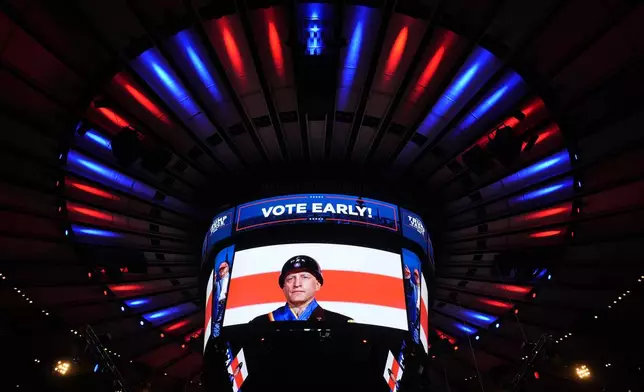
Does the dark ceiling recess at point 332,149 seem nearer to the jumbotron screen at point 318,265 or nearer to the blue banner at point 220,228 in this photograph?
the blue banner at point 220,228

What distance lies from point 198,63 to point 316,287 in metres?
5.00

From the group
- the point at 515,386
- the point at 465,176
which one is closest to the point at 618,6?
the point at 465,176

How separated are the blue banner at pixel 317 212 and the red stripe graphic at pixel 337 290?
1.41 m

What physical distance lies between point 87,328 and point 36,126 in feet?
27.5

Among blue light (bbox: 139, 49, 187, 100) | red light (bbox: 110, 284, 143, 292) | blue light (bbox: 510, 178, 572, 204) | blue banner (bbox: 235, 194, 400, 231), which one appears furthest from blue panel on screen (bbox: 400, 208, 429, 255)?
red light (bbox: 110, 284, 143, 292)

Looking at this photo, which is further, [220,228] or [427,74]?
[220,228]

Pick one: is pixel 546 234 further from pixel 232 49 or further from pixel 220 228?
pixel 232 49

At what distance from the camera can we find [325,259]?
841 centimetres

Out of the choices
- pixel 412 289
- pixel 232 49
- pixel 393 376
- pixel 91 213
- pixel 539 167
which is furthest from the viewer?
pixel 91 213

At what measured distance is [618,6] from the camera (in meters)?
6.50

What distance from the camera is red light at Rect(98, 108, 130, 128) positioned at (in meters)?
8.62

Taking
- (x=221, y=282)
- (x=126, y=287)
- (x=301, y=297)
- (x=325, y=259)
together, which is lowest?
(x=301, y=297)

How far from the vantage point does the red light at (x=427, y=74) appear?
25.7ft

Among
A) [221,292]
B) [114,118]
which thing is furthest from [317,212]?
[114,118]
